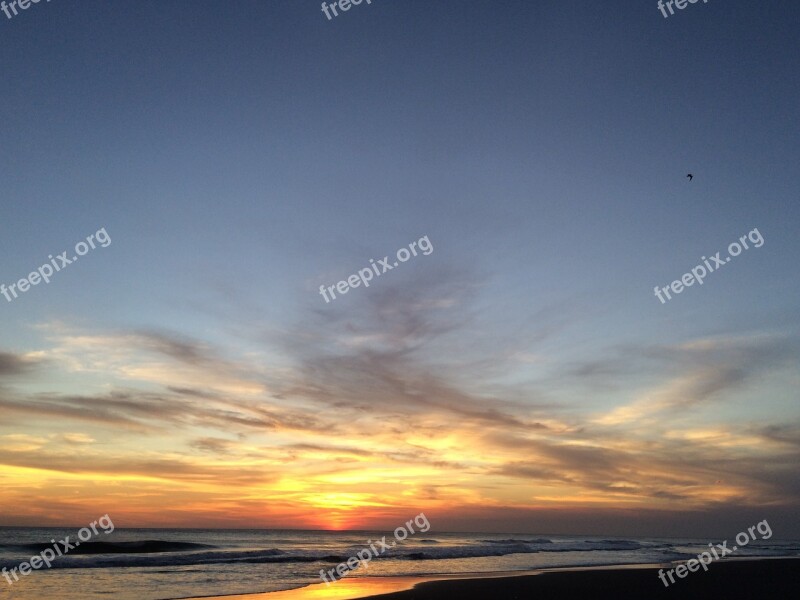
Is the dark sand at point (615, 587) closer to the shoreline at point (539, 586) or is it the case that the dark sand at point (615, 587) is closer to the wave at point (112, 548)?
the shoreline at point (539, 586)

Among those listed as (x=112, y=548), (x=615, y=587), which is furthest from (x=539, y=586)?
(x=112, y=548)

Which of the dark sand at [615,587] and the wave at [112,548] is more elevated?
the wave at [112,548]

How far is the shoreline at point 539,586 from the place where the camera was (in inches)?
941

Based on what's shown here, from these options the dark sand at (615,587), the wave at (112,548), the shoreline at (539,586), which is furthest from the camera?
the wave at (112,548)

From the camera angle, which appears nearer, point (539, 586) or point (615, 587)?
point (615, 587)

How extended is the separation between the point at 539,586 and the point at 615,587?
348 cm

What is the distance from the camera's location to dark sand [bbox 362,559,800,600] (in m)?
24.1

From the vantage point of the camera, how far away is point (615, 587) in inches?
1065

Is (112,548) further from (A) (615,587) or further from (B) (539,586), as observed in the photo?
(A) (615,587)

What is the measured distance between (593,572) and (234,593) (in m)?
22.7

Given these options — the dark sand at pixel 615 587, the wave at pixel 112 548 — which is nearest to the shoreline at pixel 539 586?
the dark sand at pixel 615 587

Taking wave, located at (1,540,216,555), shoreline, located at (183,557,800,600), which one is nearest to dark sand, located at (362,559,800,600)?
shoreline, located at (183,557,800,600)

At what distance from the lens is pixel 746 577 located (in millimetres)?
32375

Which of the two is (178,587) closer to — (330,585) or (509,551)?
(330,585)
